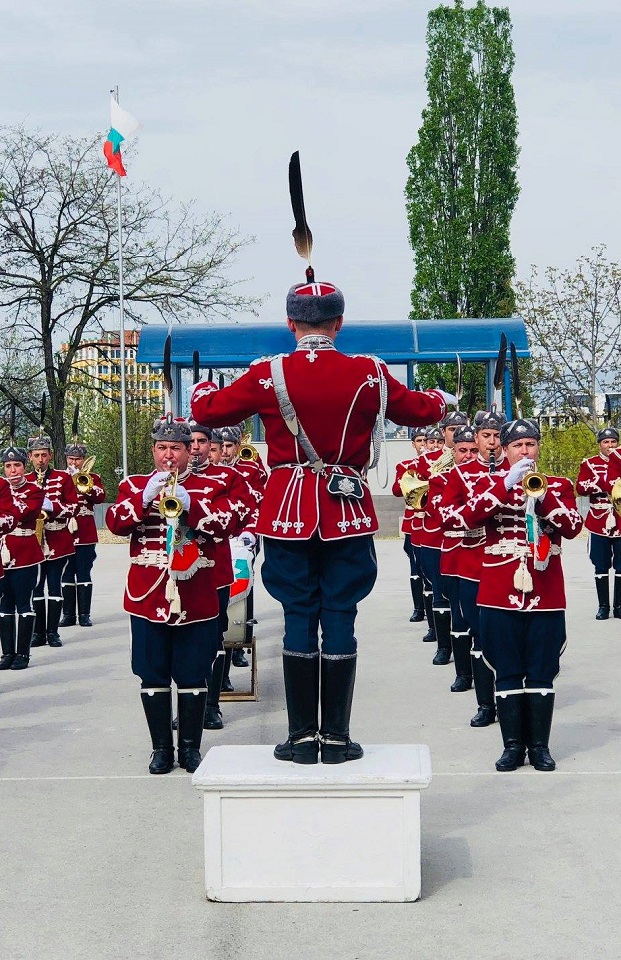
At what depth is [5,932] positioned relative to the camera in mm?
4457

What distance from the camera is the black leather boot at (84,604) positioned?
13727 mm

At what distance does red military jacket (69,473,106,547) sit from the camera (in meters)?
13.0

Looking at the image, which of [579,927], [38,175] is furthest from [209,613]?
[38,175]

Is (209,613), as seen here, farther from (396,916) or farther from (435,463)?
(435,463)

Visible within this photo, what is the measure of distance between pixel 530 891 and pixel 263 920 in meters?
0.96

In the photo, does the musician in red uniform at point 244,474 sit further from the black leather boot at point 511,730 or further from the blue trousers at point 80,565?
the blue trousers at point 80,565

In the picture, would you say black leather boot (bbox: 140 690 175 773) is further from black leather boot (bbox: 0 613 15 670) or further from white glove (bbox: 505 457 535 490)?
black leather boot (bbox: 0 613 15 670)

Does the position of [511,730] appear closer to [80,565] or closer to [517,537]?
[517,537]

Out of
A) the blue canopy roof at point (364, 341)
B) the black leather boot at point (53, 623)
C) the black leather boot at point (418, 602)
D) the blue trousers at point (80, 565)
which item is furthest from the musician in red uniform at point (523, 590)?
the blue canopy roof at point (364, 341)

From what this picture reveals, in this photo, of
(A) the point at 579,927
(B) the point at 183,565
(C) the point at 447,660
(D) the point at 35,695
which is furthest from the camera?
(C) the point at 447,660

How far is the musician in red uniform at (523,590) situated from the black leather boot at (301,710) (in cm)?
172

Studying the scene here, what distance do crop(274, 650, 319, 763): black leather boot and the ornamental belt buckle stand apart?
24.6 inches

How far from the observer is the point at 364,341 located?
23.4 meters

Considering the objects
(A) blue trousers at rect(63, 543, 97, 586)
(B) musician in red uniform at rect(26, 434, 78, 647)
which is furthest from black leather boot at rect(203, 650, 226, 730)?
(A) blue trousers at rect(63, 543, 97, 586)
